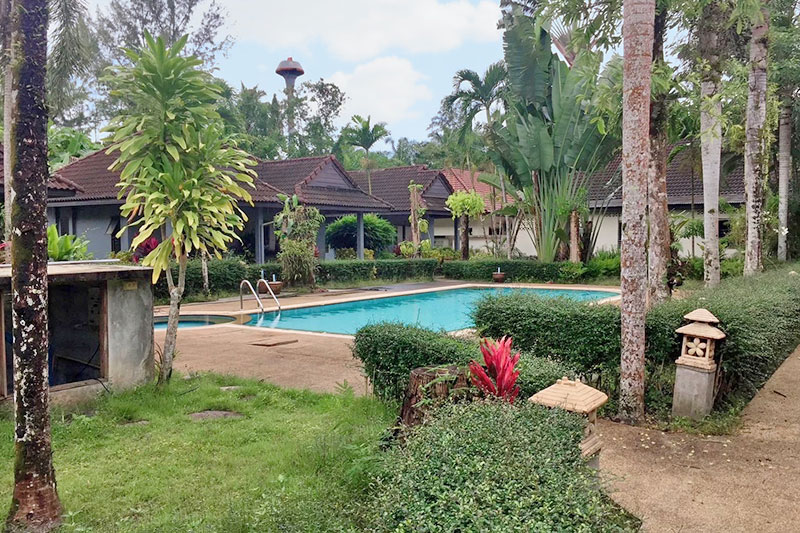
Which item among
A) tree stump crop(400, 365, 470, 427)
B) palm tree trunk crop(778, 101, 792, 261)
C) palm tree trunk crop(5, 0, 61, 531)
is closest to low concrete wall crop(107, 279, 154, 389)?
palm tree trunk crop(5, 0, 61, 531)

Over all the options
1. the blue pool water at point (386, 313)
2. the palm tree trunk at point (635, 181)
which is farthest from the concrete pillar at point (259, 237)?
the palm tree trunk at point (635, 181)

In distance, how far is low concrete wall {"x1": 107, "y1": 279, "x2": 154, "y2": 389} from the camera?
275 inches

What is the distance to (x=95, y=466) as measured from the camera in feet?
16.2

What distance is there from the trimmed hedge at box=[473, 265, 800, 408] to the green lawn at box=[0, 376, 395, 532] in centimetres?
208

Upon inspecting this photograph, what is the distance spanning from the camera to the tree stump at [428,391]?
4309mm

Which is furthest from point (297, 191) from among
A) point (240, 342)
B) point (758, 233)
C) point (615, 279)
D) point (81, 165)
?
point (758, 233)

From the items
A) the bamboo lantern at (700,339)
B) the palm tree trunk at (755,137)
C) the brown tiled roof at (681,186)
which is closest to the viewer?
the bamboo lantern at (700,339)

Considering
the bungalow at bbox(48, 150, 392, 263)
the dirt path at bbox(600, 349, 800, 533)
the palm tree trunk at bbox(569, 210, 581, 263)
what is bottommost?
the dirt path at bbox(600, 349, 800, 533)

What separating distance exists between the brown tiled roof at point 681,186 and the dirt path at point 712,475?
Answer: 18.4m

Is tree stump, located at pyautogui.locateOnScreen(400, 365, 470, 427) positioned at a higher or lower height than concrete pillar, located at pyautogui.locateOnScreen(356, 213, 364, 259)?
lower

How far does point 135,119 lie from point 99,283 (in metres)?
1.86

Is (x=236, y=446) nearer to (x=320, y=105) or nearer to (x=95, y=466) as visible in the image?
(x=95, y=466)

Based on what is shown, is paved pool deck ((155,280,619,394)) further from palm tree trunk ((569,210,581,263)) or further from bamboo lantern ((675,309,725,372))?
palm tree trunk ((569,210,581,263))

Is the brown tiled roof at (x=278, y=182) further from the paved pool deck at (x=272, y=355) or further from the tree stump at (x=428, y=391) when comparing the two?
the tree stump at (x=428, y=391)
